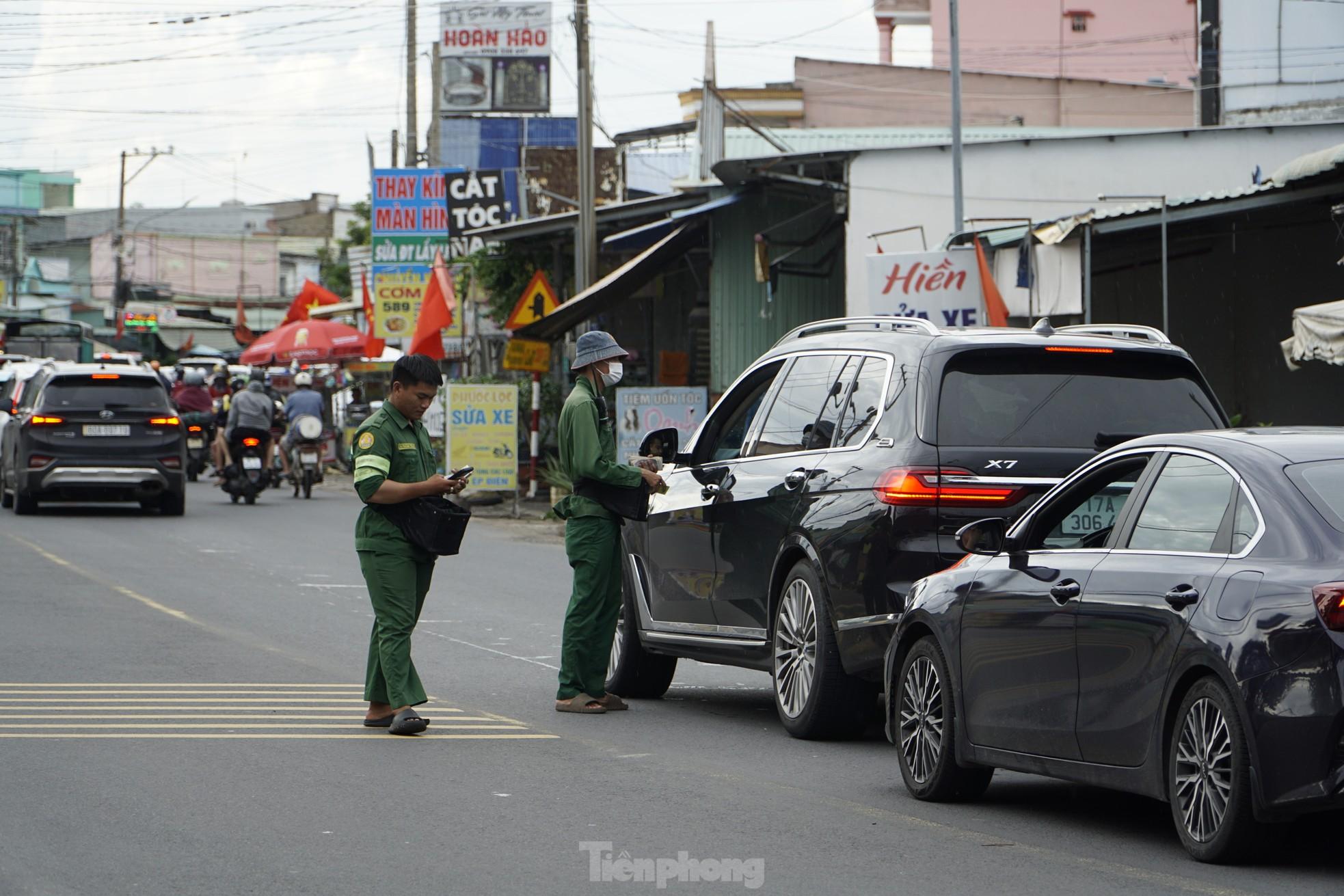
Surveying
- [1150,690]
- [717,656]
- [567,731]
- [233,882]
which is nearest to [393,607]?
[567,731]

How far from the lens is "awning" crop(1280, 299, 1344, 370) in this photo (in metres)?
15.3

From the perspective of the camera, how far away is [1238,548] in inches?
241

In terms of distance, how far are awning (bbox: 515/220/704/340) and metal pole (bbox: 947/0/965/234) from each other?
163 inches

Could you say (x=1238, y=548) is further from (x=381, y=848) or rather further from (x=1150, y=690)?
(x=381, y=848)

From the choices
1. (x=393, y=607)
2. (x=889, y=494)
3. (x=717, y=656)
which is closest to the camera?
(x=889, y=494)

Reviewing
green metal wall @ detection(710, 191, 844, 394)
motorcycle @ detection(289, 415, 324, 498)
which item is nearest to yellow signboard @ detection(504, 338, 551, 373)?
green metal wall @ detection(710, 191, 844, 394)

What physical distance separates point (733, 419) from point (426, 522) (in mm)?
2072

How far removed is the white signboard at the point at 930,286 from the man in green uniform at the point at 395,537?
12078mm

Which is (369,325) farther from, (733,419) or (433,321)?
(733,419)

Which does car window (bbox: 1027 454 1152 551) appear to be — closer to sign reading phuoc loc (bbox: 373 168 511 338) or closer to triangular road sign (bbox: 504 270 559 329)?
triangular road sign (bbox: 504 270 559 329)

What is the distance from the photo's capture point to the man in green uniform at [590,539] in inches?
392

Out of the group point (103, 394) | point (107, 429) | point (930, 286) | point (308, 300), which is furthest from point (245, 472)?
point (308, 300)

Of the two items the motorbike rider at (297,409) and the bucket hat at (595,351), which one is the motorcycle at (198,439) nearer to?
the motorbike rider at (297,409)

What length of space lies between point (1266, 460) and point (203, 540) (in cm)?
1703
